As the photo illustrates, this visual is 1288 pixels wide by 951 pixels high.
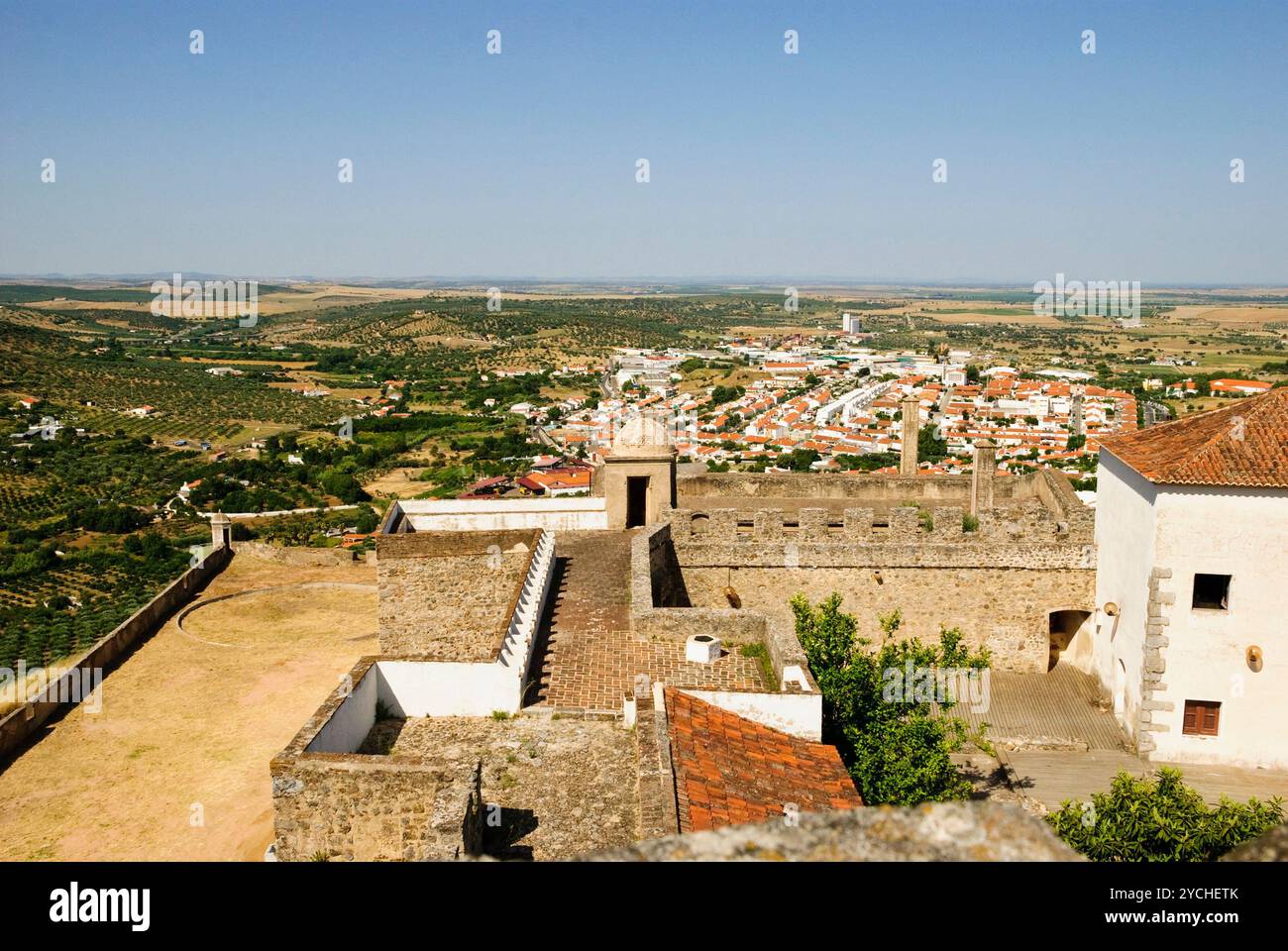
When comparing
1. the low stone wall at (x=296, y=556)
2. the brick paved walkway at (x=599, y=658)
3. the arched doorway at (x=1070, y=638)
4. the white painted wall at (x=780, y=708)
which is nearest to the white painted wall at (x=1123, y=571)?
the arched doorway at (x=1070, y=638)

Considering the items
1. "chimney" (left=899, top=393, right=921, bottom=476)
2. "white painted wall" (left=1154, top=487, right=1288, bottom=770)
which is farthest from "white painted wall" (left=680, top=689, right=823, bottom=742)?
"chimney" (left=899, top=393, right=921, bottom=476)

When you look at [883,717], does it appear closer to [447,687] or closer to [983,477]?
[447,687]

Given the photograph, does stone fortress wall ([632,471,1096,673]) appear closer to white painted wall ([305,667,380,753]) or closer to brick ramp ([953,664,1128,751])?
brick ramp ([953,664,1128,751])

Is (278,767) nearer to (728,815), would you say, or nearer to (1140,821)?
(728,815)

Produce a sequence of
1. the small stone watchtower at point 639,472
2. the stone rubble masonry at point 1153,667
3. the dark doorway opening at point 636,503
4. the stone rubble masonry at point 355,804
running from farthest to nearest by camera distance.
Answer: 1. the dark doorway opening at point 636,503
2. the small stone watchtower at point 639,472
3. the stone rubble masonry at point 1153,667
4. the stone rubble masonry at point 355,804

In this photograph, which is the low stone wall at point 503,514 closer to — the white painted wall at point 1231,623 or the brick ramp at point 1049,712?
the brick ramp at point 1049,712

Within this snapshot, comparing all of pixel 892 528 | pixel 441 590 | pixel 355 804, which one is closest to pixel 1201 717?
pixel 892 528
